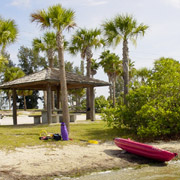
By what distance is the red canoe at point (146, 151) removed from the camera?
838cm

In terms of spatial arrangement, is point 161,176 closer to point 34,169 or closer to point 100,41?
point 34,169

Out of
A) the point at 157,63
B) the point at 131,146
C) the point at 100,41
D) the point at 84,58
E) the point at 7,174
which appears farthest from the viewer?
the point at 84,58

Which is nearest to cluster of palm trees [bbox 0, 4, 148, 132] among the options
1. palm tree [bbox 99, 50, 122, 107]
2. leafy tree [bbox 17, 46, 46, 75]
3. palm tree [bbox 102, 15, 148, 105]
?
palm tree [bbox 102, 15, 148, 105]

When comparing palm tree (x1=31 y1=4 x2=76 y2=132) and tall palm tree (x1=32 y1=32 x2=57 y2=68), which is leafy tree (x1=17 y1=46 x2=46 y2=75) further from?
palm tree (x1=31 y1=4 x2=76 y2=132)

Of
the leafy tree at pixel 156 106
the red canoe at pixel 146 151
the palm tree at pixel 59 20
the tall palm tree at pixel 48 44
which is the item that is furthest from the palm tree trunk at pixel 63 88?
the tall palm tree at pixel 48 44

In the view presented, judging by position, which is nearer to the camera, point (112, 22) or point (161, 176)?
point (161, 176)

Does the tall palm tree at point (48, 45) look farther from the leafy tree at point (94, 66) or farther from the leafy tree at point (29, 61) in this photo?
the leafy tree at point (29, 61)

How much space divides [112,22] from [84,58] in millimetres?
7384

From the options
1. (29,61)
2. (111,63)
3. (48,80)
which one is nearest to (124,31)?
(48,80)

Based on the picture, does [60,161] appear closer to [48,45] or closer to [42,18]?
[42,18]

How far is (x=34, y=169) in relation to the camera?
300 inches

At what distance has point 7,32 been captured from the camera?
51.1 feet

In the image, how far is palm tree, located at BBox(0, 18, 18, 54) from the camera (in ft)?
51.2

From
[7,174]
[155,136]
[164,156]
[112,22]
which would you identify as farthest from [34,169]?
[112,22]
